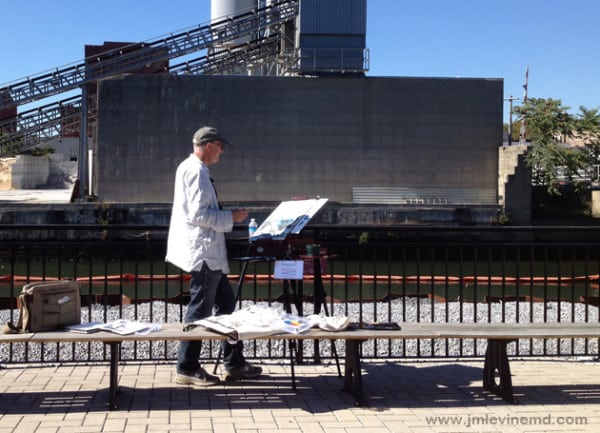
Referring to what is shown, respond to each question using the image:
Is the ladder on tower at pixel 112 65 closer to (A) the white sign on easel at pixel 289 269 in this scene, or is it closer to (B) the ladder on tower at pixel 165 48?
(B) the ladder on tower at pixel 165 48

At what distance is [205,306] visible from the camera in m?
5.88

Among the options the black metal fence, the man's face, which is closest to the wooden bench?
the black metal fence

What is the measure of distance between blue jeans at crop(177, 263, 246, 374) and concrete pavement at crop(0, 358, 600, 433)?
22 centimetres

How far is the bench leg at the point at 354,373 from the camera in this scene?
220 inches

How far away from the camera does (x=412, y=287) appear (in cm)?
1653

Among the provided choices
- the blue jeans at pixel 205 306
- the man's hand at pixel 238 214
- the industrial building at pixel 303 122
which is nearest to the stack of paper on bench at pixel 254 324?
the blue jeans at pixel 205 306

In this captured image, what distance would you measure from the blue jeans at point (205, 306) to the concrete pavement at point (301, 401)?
216 millimetres

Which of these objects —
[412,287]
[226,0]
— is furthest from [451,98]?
[412,287]

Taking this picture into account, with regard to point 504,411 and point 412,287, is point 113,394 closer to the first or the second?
point 504,411

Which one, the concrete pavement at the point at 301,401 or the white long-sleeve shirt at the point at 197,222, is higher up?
the white long-sleeve shirt at the point at 197,222

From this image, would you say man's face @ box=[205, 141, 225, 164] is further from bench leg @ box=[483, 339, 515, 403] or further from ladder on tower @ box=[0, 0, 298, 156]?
ladder on tower @ box=[0, 0, 298, 156]

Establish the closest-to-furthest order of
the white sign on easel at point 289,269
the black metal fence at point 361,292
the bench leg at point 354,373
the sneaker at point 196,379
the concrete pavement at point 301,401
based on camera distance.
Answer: the concrete pavement at point 301,401
the bench leg at point 354,373
the sneaker at point 196,379
the white sign on easel at point 289,269
the black metal fence at point 361,292

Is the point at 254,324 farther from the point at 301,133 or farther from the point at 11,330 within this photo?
the point at 301,133

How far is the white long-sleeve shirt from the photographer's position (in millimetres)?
5703
